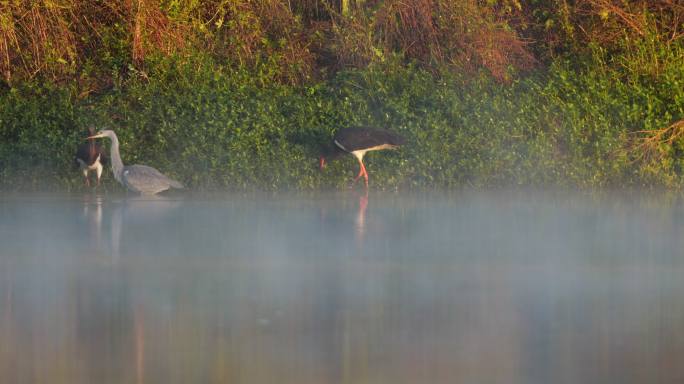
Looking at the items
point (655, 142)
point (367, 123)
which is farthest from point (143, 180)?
point (655, 142)

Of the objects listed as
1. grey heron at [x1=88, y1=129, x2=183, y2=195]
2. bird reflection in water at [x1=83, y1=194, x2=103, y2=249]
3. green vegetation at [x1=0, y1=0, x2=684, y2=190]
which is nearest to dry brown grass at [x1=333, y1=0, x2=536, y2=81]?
green vegetation at [x1=0, y1=0, x2=684, y2=190]

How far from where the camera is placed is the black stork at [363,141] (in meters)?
18.1

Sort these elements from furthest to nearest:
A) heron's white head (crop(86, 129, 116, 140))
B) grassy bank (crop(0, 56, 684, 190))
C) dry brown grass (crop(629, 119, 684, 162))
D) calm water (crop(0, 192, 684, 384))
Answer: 1. dry brown grass (crop(629, 119, 684, 162))
2. grassy bank (crop(0, 56, 684, 190))
3. heron's white head (crop(86, 129, 116, 140))
4. calm water (crop(0, 192, 684, 384))

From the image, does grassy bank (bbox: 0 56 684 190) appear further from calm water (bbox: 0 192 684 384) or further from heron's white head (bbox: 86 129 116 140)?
calm water (bbox: 0 192 684 384)

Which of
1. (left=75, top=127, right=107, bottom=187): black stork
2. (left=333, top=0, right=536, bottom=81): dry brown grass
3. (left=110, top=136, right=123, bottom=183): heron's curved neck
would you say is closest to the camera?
(left=110, top=136, right=123, bottom=183): heron's curved neck

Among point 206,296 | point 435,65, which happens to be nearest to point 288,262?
point 206,296

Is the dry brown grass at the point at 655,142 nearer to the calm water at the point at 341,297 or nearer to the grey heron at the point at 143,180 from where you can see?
the calm water at the point at 341,297

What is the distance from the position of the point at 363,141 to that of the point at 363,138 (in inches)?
1.6

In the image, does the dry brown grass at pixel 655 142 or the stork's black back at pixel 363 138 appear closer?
the stork's black back at pixel 363 138

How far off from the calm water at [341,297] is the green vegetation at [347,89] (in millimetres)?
4258

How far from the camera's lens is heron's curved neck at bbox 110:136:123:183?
17453 mm

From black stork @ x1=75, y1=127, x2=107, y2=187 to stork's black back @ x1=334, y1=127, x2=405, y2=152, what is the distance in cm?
329

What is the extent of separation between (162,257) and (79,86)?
37.9 feet

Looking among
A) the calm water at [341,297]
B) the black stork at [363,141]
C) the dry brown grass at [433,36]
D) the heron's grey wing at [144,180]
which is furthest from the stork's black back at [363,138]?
the calm water at [341,297]
